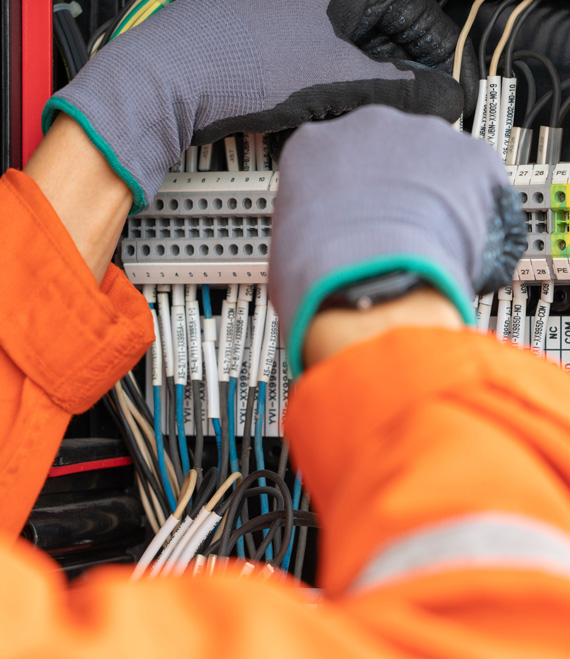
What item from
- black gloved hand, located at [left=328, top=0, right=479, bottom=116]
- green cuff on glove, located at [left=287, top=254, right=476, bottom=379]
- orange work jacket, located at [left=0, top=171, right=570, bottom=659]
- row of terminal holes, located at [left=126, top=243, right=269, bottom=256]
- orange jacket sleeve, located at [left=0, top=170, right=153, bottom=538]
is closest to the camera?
orange work jacket, located at [left=0, top=171, right=570, bottom=659]

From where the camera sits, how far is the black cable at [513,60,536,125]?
99 centimetres

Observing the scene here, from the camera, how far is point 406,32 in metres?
0.93

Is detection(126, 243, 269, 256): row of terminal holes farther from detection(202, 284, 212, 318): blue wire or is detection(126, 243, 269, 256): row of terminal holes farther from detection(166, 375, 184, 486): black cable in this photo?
detection(166, 375, 184, 486): black cable

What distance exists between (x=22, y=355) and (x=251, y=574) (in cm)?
41

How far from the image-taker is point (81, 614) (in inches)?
9.3

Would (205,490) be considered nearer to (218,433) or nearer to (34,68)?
(218,433)

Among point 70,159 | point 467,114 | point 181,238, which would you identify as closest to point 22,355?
point 70,159

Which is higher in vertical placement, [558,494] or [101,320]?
[558,494]

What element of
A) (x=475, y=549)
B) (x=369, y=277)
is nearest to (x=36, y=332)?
(x=369, y=277)

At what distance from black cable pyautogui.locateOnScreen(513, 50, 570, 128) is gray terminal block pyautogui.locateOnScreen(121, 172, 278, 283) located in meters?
0.37

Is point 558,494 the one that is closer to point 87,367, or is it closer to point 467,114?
point 87,367

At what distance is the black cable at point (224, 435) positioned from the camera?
1.04m

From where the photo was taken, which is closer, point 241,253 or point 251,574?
point 251,574

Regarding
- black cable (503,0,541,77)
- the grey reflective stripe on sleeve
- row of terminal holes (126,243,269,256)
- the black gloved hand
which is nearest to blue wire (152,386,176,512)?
row of terminal holes (126,243,269,256)
